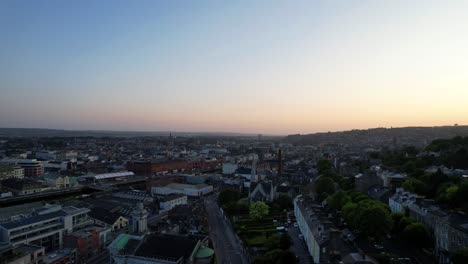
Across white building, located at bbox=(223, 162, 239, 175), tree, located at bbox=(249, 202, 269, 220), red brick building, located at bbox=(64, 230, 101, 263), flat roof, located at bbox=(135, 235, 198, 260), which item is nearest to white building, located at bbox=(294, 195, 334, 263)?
tree, located at bbox=(249, 202, 269, 220)

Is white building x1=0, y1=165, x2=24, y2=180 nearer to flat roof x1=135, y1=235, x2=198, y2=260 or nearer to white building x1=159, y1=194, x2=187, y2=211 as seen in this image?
white building x1=159, y1=194, x2=187, y2=211

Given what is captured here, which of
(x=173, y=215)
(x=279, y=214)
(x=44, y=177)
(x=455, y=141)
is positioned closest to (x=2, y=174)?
(x=44, y=177)

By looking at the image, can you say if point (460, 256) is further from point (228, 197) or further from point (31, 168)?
point (31, 168)

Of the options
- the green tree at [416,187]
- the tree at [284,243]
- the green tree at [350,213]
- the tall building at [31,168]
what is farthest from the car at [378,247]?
the tall building at [31,168]

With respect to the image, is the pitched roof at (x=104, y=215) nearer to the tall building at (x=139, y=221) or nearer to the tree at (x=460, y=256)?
the tall building at (x=139, y=221)

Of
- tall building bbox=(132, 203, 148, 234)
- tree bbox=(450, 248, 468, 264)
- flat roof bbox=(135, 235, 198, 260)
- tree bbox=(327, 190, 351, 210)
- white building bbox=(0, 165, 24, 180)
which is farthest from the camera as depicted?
white building bbox=(0, 165, 24, 180)

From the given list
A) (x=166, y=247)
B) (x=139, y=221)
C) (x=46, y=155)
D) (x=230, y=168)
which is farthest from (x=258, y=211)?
(x=46, y=155)

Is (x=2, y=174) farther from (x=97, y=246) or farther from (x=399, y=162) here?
(x=399, y=162)
